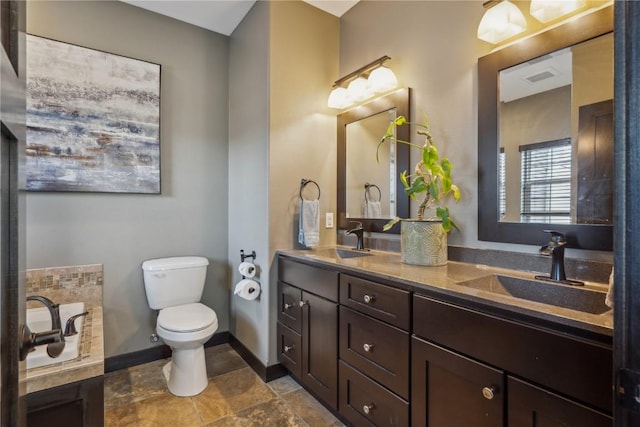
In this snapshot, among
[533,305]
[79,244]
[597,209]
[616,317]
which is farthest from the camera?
[79,244]

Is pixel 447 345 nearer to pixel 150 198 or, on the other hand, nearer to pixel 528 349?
pixel 528 349

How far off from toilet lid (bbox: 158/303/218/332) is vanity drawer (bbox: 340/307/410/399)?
0.94 meters

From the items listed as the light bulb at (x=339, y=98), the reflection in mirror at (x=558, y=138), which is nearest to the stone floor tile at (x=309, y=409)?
the reflection in mirror at (x=558, y=138)

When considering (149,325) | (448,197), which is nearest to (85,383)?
(149,325)

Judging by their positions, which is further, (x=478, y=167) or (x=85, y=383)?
(x=478, y=167)

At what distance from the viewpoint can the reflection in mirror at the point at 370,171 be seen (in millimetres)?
2174

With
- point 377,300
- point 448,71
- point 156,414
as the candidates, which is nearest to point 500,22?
point 448,71

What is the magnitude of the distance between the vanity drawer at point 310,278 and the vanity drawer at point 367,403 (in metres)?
0.38

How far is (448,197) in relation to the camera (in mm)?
1786

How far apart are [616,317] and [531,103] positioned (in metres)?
1.32

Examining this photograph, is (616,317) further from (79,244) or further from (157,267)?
(79,244)

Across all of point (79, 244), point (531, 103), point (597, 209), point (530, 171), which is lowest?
point (79, 244)

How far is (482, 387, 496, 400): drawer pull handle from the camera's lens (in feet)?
3.30

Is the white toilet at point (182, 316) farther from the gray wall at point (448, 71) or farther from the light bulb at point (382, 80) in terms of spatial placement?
the light bulb at point (382, 80)
